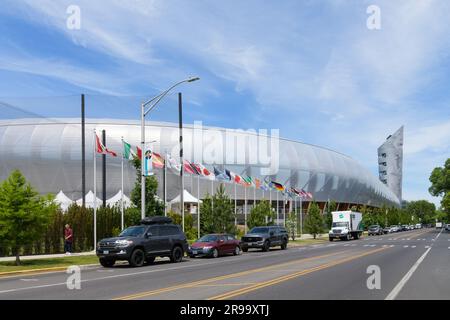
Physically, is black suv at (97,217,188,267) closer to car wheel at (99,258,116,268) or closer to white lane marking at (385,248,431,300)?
car wheel at (99,258,116,268)

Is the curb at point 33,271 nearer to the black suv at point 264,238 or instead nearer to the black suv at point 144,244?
the black suv at point 144,244

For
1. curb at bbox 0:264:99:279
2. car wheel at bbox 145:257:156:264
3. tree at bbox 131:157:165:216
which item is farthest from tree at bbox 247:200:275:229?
curb at bbox 0:264:99:279

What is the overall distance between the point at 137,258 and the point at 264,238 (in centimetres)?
1452

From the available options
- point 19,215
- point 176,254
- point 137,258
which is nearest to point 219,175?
point 176,254

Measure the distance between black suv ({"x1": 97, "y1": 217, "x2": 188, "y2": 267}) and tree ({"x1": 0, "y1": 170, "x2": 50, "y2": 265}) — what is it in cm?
309

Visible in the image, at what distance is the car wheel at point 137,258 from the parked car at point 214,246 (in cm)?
617

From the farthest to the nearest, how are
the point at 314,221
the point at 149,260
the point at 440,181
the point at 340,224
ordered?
the point at 440,181 → the point at 314,221 → the point at 340,224 → the point at 149,260

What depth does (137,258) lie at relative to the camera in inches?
931

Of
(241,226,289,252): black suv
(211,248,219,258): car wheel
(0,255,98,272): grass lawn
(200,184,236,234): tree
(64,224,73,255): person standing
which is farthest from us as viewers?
(200,184,236,234): tree

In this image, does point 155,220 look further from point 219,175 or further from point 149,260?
point 219,175

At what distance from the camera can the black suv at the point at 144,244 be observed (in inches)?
913

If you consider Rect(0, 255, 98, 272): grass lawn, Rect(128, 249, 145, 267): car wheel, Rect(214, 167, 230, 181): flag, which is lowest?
Rect(0, 255, 98, 272): grass lawn

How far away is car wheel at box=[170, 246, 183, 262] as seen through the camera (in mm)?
26106

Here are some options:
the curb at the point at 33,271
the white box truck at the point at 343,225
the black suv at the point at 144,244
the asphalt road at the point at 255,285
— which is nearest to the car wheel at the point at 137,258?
the black suv at the point at 144,244
